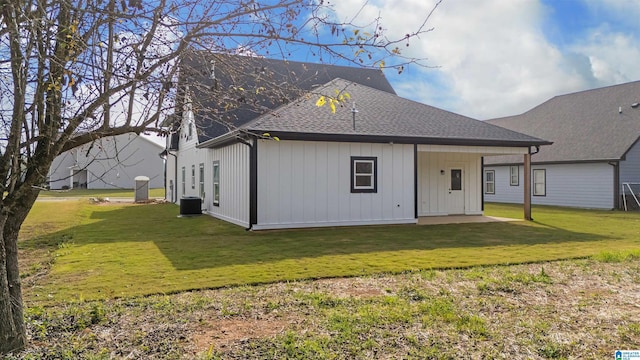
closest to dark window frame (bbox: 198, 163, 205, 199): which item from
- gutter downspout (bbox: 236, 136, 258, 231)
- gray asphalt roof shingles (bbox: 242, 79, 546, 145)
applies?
gray asphalt roof shingles (bbox: 242, 79, 546, 145)

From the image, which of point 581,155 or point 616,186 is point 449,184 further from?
point 616,186

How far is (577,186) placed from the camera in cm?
2195

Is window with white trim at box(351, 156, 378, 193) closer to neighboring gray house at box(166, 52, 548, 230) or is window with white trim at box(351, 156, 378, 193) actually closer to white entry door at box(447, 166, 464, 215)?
neighboring gray house at box(166, 52, 548, 230)

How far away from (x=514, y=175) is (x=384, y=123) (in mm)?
13956

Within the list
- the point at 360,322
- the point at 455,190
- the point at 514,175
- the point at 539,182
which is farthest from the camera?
the point at 514,175

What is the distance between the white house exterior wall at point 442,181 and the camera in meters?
16.9

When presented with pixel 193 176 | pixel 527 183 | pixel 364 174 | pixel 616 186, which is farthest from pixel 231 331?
pixel 616 186

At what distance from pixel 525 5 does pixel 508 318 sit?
15.6ft

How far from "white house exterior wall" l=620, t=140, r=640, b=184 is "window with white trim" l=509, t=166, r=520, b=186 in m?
5.17

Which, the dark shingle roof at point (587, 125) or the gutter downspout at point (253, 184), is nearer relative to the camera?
the gutter downspout at point (253, 184)

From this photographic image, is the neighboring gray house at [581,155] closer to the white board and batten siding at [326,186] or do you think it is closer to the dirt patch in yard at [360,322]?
the white board and batten siding at [326,186]

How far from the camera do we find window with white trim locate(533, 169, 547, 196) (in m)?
23.6

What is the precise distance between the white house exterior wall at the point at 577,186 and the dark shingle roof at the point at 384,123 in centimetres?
812

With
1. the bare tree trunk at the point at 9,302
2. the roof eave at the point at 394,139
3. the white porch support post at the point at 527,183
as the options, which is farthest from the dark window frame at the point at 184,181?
the bare tree trunk at the point at 9,302
